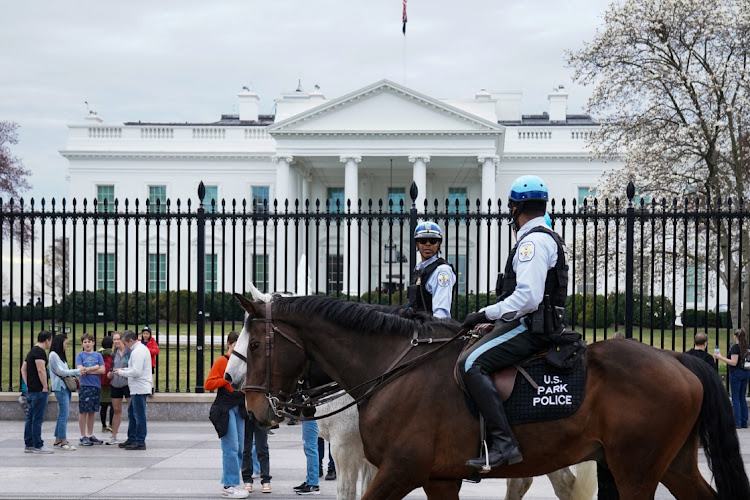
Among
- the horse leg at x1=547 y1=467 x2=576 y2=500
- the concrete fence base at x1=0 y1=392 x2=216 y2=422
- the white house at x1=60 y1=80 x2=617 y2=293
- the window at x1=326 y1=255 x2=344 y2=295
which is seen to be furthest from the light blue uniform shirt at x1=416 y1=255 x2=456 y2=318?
the white house at x1=60 y1=80 x2=617 y2=293

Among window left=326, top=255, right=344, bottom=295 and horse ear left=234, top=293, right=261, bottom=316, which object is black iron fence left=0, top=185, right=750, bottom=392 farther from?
horse ear left=234, top=293, right=261, bottom=316

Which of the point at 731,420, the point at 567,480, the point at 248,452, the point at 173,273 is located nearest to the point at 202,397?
the point at 248,452

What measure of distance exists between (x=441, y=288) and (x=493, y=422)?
218 cm

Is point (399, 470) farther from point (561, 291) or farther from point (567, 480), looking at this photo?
point (567, 480)

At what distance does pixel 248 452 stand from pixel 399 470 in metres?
4.67

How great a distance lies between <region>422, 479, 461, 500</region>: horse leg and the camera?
513 cm

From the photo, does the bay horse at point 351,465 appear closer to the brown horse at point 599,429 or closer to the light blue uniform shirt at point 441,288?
the light blue uniform shirt at point 441,288

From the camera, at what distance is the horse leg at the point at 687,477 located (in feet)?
16.4

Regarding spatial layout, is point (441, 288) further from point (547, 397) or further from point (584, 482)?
point (547, 397)

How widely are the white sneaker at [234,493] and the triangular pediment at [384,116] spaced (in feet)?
133

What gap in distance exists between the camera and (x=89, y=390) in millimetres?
12039

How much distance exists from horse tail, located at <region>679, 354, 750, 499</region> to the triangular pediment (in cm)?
4375

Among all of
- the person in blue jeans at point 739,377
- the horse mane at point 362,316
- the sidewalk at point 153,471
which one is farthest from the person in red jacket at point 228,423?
the person in blue jeans at point 739,377

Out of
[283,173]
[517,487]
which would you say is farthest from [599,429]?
[283,173]
